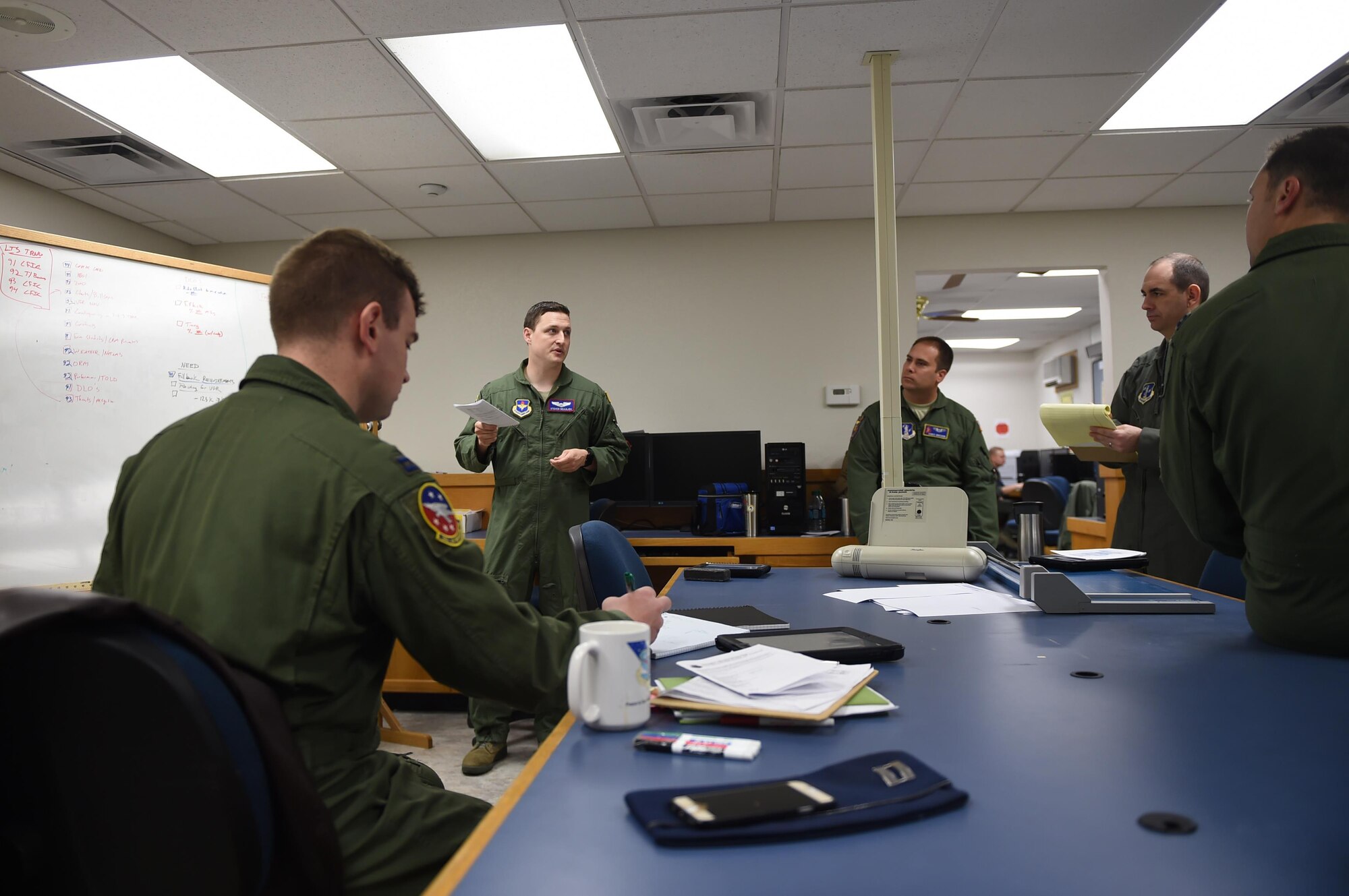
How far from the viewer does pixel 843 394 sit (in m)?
4.81

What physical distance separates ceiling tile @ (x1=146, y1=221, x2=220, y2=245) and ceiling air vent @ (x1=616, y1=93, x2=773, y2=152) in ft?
9.47

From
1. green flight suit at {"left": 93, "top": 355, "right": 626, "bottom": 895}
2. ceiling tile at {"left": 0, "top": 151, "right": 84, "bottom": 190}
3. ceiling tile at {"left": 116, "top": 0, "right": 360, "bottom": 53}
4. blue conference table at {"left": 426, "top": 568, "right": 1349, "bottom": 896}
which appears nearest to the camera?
blue conference table at {"left": 426, "top": 568, "right": 1349, "bottom": 896}

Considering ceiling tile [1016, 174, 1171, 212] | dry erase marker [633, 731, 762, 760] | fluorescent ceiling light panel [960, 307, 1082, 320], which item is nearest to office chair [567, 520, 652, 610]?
dry erase marker [633, 731, 762, 760]

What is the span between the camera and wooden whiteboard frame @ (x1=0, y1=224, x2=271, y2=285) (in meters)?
2.35

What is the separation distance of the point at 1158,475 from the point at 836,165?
211cm

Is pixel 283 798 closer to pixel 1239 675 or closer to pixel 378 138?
pixel 1239 675

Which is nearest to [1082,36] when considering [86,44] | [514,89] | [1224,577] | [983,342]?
[1224,577]

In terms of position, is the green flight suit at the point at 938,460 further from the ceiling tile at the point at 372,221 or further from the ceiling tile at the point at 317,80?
the ceiling tile at the point at 372,221

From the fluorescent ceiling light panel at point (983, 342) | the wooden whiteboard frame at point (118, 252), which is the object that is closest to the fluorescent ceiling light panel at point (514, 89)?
the wooden whiteboard frame at point (118, 252)

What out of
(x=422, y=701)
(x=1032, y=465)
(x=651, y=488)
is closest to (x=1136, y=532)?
(x=651, y=488)

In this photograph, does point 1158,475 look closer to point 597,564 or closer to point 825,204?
point 597,564

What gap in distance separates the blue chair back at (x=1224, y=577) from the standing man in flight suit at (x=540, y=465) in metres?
2.07

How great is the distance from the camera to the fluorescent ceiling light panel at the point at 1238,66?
281 cm

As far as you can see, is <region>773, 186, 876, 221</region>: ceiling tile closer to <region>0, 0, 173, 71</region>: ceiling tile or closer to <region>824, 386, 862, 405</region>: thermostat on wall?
<region>824, 386, 862, 405</region>: thermostat on wall
